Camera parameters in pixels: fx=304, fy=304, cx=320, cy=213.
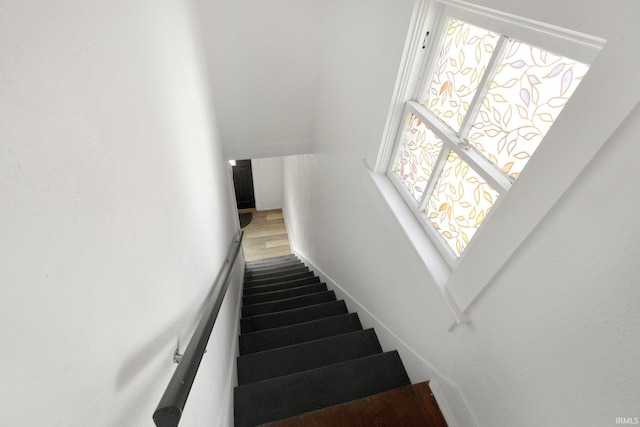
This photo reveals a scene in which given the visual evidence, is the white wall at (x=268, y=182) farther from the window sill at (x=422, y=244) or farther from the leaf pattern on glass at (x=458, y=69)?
the leaf pattern on glass at (x=458, y=69)

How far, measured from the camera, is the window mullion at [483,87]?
981 mm

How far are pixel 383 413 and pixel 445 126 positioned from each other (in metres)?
1.32

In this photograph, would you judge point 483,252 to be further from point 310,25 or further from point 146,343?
point 310,25

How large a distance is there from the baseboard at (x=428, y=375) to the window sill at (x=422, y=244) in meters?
0.34

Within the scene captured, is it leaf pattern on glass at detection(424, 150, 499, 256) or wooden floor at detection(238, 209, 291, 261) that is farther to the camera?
wooden floor at detection(238, 209, 291, 261)

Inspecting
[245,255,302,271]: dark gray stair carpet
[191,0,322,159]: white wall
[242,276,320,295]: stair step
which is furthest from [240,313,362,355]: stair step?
[245,255,302,271]: dark gray stair carpet

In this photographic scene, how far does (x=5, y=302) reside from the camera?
1.25 feet

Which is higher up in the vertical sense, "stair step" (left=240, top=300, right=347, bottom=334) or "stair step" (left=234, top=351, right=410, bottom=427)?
"stair step" (left=234, top=351, right=410, bottom=427)

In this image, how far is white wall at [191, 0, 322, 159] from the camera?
232 centimetres

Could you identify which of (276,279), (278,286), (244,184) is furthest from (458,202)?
(244,184)

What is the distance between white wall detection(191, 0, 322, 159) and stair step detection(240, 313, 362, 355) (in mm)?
1846

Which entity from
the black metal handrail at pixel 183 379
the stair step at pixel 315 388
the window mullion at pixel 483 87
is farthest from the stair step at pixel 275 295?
the window mullion at pixel 483 87

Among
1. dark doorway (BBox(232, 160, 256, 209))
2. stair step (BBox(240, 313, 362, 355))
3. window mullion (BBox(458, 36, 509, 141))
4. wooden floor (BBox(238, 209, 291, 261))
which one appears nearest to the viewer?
window mullion (BBox(458, 36, 509, 141))

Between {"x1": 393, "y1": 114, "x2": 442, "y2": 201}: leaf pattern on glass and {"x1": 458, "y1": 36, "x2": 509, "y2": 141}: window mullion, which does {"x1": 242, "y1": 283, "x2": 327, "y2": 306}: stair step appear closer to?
{"x1": 393, "y1": 114, "x2": 442, "y2": 201}: leaf pattern on glass
